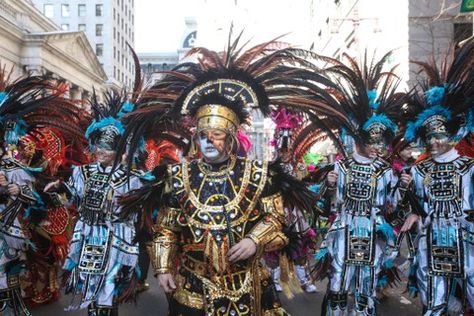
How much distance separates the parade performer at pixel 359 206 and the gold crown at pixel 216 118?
72.2 inches

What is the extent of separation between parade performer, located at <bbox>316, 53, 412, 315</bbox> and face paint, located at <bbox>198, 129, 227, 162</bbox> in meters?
1.96

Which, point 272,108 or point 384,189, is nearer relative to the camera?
point 272,108

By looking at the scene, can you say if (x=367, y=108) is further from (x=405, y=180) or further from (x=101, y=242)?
(x=101, y=242)

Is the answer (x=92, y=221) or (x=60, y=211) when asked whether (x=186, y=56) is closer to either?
(x=92, y=221)

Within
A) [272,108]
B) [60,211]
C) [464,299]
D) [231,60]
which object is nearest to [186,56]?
[231,60]

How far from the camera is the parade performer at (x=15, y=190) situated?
16.2 ft

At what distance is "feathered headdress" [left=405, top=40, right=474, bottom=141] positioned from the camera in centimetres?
473

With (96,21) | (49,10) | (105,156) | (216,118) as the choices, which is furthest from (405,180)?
(49,10)

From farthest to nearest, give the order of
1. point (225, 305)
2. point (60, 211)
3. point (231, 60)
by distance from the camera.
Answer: point (60, 211) → point (231, 60) → point (225, 305)

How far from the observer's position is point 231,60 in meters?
3.45

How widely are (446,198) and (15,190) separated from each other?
4.20 metres

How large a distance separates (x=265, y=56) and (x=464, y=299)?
115 inches

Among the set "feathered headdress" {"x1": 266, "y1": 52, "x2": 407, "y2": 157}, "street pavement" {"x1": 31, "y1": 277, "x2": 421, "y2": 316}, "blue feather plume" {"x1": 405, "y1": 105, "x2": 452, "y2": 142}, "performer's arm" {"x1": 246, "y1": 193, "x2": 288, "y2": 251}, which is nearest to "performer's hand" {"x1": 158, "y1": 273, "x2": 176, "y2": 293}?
"performer's arm" {"x1": 246, "y1": 193, "x2": 288, "y2": 251}

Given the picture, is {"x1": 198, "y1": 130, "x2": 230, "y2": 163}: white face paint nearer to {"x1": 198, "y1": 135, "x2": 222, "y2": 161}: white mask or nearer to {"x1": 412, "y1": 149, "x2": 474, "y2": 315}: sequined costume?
{"x1": 198, "y1": 135, "x2": 222, "y2": 161}: white mask
